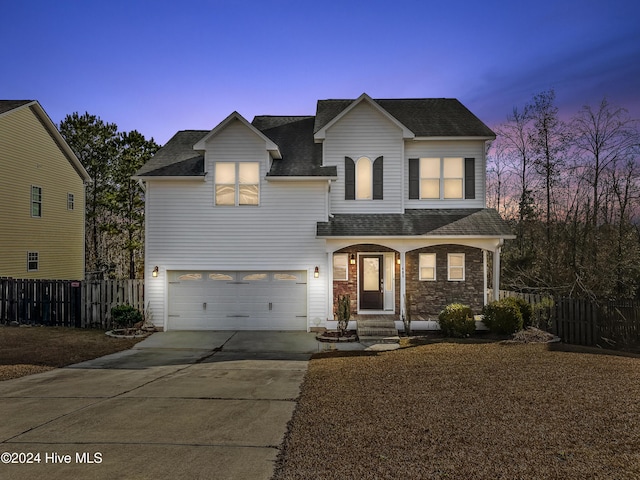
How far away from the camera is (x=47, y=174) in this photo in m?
21.1

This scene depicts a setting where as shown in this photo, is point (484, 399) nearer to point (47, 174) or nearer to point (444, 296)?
point (444, 296)

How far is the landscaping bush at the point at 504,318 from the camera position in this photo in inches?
518

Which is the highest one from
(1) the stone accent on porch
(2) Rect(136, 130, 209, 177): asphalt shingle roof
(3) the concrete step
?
(2) Rect(136, 130, 209, 177): asphalt shingle roof

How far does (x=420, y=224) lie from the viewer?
15.2 metres

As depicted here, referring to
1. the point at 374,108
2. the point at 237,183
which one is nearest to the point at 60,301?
the point at 237,183

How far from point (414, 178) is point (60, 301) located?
14.8 metres

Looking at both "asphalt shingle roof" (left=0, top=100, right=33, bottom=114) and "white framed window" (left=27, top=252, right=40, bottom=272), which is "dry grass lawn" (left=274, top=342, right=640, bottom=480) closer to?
"white framed window" (left=27, top=252, right=40, bottom=272)

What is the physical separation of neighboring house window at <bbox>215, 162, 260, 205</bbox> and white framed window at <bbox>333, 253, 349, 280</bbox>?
393 cm

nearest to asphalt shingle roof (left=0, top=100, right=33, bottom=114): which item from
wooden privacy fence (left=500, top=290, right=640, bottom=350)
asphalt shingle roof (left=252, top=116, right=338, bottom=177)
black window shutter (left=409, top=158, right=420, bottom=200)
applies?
asphalt shingle roof (left=252, top=116, right=338, bottom=177)

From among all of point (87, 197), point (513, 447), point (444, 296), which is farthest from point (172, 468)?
point (87, 197)

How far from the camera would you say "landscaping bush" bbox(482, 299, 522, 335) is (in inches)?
518

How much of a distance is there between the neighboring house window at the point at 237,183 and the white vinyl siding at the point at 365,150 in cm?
297

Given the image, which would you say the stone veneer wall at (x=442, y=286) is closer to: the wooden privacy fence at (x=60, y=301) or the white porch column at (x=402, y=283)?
the white porch column at (x=402, y=283)

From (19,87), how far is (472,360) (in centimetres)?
12109
